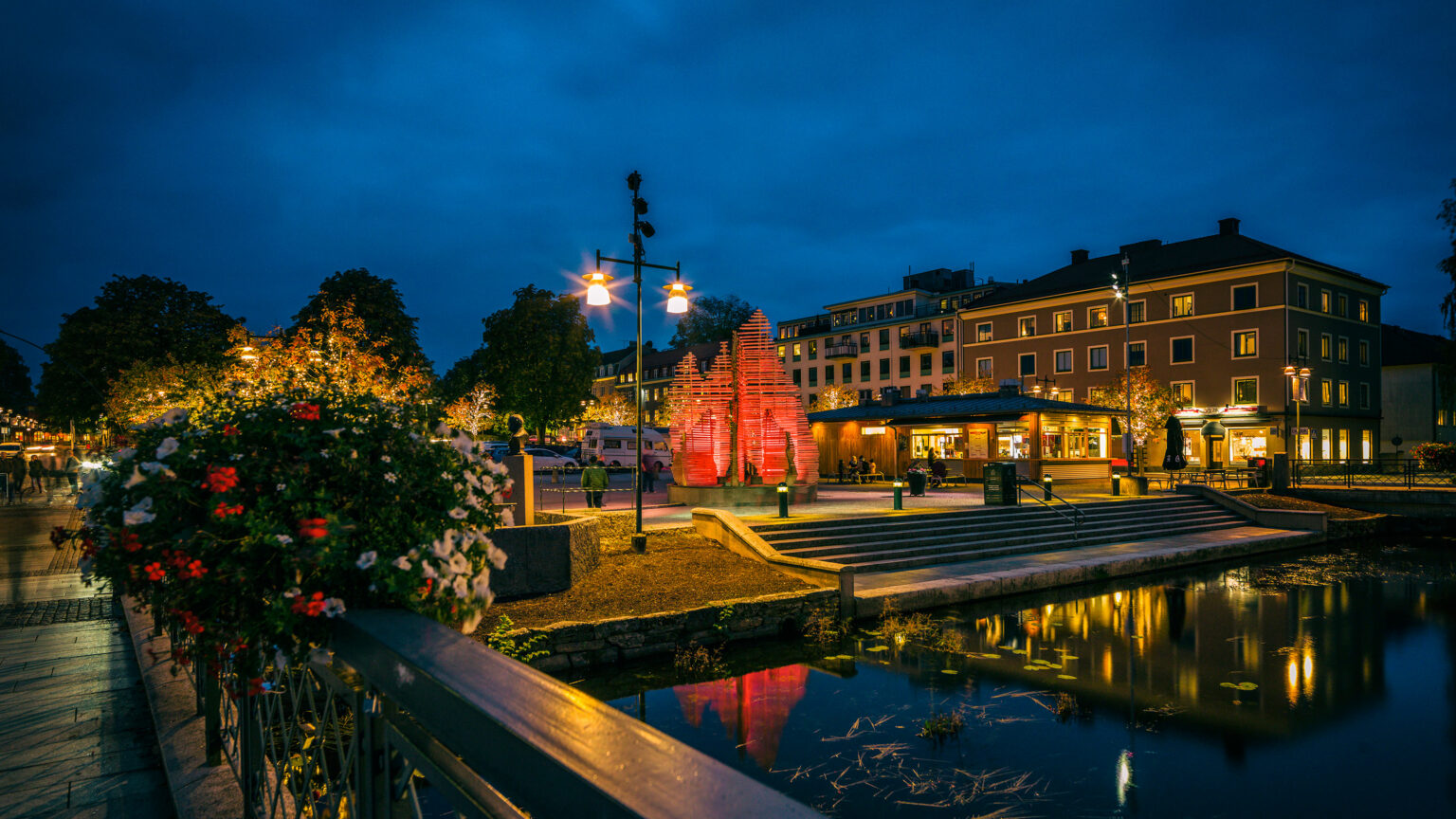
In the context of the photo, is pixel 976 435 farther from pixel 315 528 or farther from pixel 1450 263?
pixel 315 528

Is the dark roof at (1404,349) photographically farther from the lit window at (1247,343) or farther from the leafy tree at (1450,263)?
the leafy tree at (1450,263)

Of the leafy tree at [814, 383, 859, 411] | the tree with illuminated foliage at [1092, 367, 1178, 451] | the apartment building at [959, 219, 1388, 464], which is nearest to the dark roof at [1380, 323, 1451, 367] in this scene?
the apartment building at [959, 219, 1388, 464]

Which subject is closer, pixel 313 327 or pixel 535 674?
pixel 535 674

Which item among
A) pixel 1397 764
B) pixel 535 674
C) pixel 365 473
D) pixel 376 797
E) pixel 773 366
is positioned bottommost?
pixel 1397 764

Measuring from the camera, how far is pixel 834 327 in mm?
75938

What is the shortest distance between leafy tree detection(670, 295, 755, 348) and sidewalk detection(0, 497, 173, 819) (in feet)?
218

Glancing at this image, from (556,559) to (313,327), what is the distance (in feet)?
108

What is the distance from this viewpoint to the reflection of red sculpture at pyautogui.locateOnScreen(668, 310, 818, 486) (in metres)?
22.3

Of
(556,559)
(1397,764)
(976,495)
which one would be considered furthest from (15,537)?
(976,495)

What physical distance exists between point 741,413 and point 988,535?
746 centimetres

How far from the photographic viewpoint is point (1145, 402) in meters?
46.8

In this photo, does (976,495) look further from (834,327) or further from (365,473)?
(834,327)

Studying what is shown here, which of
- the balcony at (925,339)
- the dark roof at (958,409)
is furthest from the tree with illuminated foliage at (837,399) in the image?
the dark roof at (958,409)

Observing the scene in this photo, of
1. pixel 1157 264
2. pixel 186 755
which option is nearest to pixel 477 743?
pixel 186 755
